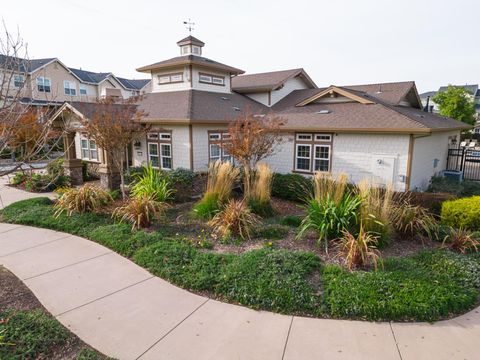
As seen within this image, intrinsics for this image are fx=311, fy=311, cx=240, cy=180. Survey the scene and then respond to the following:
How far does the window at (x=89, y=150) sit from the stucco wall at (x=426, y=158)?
47.3 feet

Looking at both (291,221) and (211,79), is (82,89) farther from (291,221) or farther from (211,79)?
(291,221)

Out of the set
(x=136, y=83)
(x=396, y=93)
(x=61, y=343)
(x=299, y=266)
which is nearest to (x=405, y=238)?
(x=299, y=266)

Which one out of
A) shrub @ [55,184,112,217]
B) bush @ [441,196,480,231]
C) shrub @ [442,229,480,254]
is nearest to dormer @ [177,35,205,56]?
shrub @ [55,184,112,217]

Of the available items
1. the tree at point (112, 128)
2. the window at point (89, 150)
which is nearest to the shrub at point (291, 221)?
the tree at point (112, 128)

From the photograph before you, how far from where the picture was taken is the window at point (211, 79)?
16216 mm

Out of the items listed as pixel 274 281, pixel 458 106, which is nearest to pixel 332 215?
pixel 274 281

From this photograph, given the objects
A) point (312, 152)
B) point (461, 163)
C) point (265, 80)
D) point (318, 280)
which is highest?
point (265, 80)

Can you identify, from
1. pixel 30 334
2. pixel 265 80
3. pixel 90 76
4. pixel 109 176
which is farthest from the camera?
pixel 90 76

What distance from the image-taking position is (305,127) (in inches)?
477

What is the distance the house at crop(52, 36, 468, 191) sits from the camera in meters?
10.7

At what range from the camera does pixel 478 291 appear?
4773 mm

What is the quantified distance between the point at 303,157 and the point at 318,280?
8356 mm

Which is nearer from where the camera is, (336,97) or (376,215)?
(376,215)

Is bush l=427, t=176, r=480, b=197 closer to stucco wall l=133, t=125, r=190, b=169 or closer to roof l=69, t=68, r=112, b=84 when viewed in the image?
stucco wall l=133, t=125, r=190, b=169
